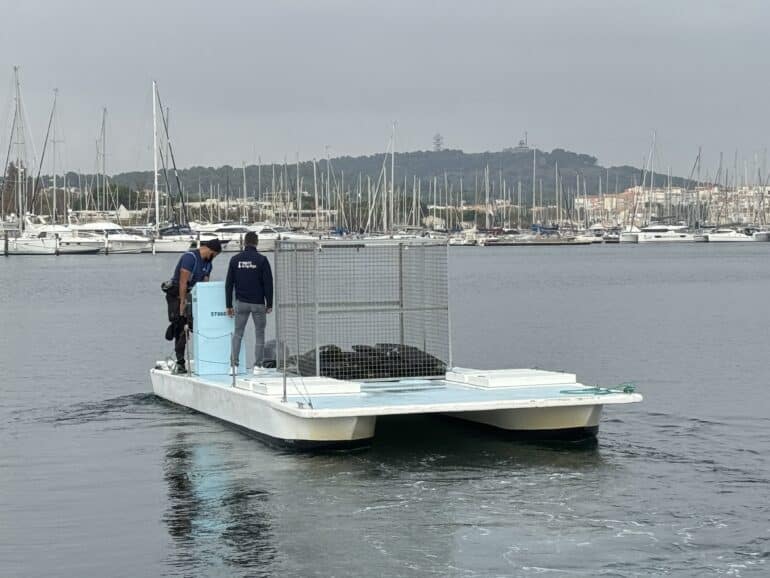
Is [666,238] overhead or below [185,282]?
below

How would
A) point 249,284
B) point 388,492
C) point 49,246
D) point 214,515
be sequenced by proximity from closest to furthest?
point 214,515
point 388,492
point 249,284
point 49,246

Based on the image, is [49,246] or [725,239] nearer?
[49,246]

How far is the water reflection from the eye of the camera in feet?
39.3

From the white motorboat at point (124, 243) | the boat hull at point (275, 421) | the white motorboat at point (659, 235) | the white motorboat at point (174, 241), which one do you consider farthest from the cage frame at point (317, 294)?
the white motorboat at point (659, 235)

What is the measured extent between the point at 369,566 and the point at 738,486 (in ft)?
16.1

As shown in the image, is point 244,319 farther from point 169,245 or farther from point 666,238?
point 666,238

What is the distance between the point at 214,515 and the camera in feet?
44.6

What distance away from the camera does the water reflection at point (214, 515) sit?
11969 millimetres

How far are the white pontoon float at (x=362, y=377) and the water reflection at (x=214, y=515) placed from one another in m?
0.96

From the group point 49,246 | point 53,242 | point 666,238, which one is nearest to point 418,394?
point 53,242

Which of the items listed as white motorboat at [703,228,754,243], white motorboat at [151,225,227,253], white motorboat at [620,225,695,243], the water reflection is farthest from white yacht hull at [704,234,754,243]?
the water reflection

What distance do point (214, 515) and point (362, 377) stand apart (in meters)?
5.09

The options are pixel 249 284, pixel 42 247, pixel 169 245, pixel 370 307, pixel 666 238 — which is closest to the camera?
pixel 249 284

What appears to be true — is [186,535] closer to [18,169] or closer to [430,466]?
[430,466]
